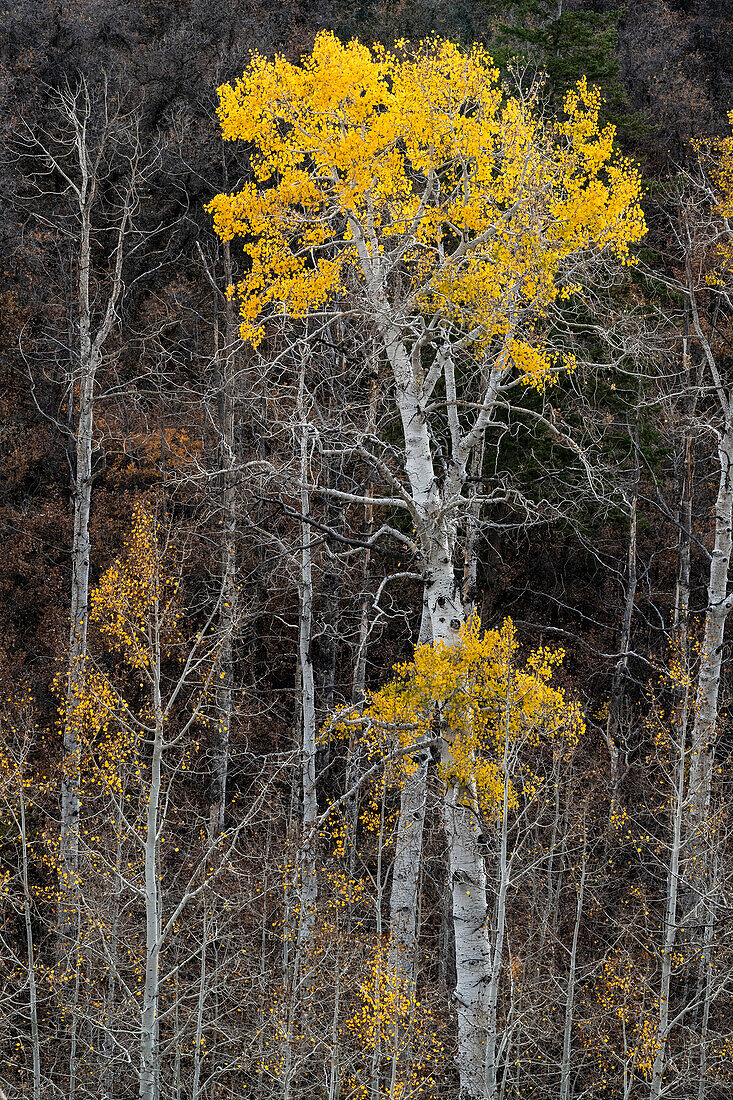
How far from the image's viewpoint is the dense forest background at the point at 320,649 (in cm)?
1292

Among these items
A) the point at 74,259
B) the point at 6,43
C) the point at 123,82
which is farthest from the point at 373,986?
the point at 6,43

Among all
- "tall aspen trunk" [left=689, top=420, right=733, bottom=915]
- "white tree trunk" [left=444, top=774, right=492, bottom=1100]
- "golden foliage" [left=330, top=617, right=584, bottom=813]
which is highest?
"tall aspen trunk" [left=689, top=420, right=733, bottom=915]

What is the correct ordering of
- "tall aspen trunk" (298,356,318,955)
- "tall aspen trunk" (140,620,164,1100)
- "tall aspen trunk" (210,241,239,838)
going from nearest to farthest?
1. "tall aspen trunk" (140,620,164,1100)
2. "tall aspen trunk" (298,356,318,955)
3. "tall aspen trunk" (210,241,239,838)

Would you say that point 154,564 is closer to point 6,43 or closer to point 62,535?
point 62,535

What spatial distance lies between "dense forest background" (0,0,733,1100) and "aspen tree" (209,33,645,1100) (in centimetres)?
105

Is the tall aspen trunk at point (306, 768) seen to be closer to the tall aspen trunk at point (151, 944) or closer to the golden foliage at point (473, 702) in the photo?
the tall aspen trunk at point (151, 944)

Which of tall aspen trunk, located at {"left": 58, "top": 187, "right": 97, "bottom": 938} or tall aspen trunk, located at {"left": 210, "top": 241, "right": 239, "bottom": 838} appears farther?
tall aspen trunk, located at {"left": 210, "top": 241, "right": 239, "bottom": 838}

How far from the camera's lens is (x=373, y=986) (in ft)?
38.2

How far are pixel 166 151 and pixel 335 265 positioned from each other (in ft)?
50.4

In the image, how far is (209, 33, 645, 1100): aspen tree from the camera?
10062 millimetres

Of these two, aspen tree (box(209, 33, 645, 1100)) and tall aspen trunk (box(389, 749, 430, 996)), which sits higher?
aspen tree (box(209, 33, 645, 1100))

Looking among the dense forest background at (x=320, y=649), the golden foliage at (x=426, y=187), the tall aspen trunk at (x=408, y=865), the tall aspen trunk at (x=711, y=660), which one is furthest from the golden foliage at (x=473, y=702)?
the tall aspen trunk at (x=711, y=660)

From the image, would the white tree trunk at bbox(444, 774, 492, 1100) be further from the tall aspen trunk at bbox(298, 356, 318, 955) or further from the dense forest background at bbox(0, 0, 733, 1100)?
the tall aspen trunk at bbox(298, 356, 318, 955)

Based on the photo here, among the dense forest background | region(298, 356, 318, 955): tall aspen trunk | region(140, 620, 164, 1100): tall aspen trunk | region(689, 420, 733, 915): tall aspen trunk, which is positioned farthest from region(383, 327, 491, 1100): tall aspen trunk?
region(689, 420, 733, 915): tall aspen trunk
